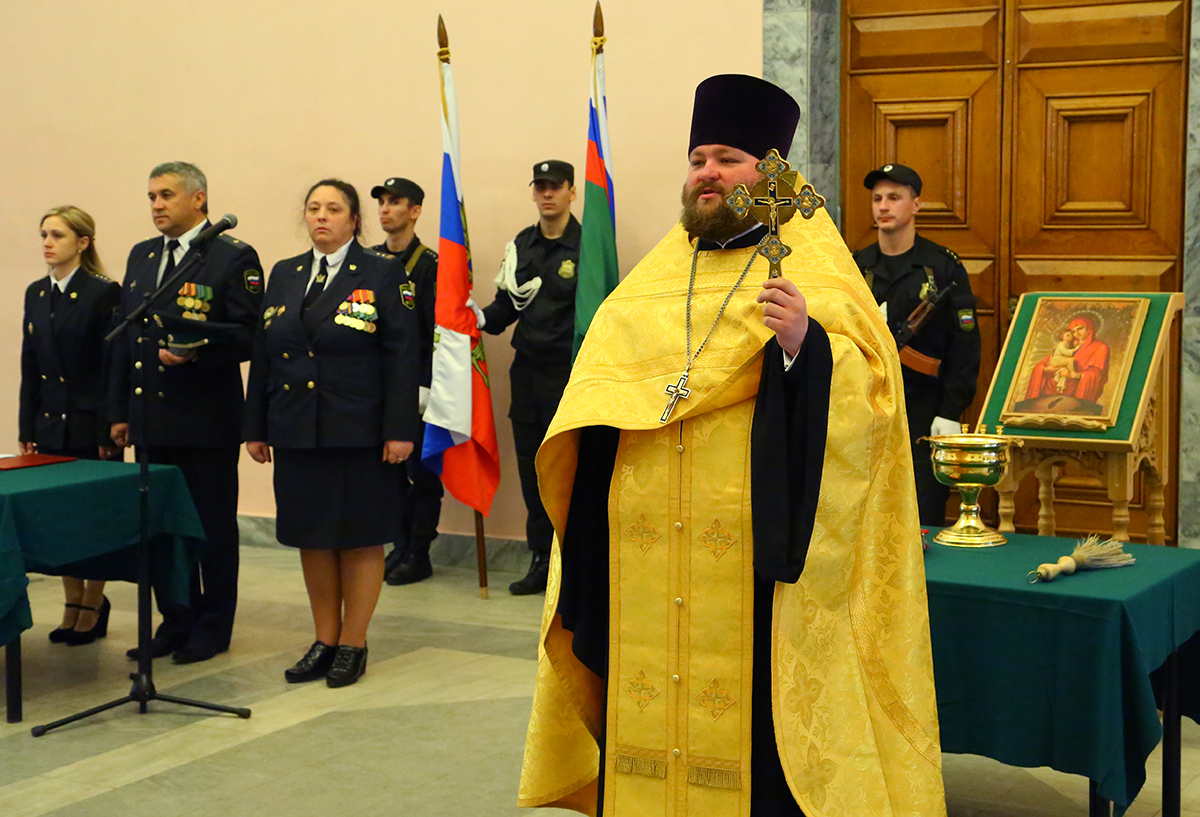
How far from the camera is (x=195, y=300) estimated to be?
5.41m

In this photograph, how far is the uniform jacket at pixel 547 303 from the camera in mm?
6637

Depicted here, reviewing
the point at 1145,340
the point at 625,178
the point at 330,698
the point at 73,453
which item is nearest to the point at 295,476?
the point at 330,698

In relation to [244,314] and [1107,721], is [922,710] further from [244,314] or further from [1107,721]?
[244,314]

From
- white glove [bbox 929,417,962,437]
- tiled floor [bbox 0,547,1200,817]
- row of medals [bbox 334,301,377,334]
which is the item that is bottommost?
tiled floor [bbox 0,547,1200,817]

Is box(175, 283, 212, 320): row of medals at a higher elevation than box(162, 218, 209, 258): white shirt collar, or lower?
lower

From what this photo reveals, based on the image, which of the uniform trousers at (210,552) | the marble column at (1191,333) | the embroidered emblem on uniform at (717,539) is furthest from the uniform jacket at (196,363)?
the marble column at (1191,333)

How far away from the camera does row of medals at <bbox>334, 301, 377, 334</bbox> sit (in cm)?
500

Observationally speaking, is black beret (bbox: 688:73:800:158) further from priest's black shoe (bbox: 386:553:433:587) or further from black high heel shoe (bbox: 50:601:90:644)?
priest's black shoe (bbox: 386:553:433:587)

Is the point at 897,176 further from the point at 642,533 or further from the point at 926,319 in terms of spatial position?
the point at 642,533

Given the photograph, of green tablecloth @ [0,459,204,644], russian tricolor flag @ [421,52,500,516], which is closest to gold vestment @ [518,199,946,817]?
green tablecloth @ [0,459,204,644]

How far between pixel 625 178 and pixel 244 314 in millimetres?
2382

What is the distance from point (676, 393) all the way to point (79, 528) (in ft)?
9.95

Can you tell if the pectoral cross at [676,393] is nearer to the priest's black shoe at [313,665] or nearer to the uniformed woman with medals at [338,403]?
the uniformed woman with medals at [338,403]

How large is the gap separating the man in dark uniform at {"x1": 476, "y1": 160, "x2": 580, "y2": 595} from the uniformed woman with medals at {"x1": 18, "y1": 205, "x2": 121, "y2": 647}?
1.85m
